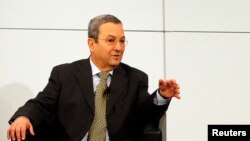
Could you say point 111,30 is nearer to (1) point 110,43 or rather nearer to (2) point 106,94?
(1) point 110,43

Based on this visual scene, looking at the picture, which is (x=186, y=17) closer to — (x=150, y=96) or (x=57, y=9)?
(x=57, y=9)

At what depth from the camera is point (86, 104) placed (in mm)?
2104

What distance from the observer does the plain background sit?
300 centimetres

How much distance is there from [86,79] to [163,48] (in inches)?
44.1

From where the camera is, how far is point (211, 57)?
3.16 metres

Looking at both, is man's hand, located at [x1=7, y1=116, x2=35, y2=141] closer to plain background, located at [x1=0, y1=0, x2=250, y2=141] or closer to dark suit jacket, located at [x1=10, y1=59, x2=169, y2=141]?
dark suit jacket, located at [x1=10, y1=59, x2=169, y2=141]

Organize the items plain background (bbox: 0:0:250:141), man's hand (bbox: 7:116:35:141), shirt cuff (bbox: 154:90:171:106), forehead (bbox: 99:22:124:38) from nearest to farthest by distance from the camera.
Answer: man's hand (bbox: 7:116:35:141) → shirt cuff (bbox: 154:90:171:106) → forehead (bbox: 99:22:124:38) → plain background (bbox: 0:0:250:141)

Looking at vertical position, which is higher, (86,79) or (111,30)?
(111,30)

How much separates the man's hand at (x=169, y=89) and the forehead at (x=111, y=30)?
408 mm

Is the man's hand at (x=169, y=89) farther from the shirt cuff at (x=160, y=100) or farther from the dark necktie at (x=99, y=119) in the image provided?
the dark necktie at (x=99, y=119)

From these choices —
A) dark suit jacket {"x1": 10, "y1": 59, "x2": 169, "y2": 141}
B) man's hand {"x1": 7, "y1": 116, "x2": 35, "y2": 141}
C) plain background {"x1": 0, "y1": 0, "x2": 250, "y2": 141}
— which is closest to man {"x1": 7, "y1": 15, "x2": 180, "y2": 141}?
dark suit jacket {"x1": 10, "y1": 59, "x2": 169, "y2": 141}

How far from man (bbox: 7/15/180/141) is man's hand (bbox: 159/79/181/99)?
0.07 meters

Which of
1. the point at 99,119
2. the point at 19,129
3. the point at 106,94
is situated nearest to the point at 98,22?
the point at 106,94

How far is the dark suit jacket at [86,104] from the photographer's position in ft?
6.81
